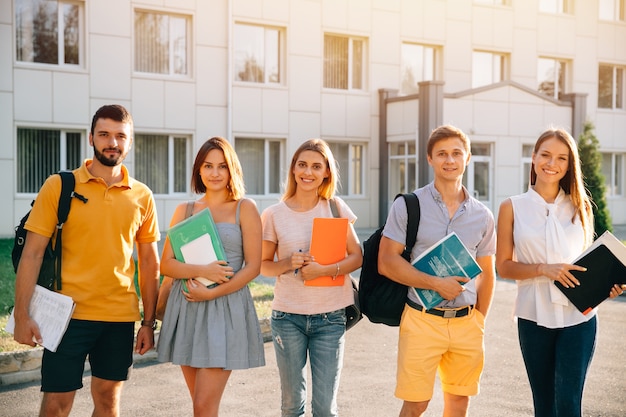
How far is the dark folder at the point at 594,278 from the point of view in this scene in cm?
397

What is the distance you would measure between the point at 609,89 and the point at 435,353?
26303mm

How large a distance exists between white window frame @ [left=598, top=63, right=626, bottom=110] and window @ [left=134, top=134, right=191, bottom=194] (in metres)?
16.4

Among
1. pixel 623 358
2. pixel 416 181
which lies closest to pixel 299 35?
pixel 416 181

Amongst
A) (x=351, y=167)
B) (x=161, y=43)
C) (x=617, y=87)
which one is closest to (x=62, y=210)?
(x=161, y=43)

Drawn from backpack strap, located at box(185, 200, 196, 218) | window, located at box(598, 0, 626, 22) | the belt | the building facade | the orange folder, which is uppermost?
window, located at box(598, 0, 626, 22)

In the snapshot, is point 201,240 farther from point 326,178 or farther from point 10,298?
point 10,298

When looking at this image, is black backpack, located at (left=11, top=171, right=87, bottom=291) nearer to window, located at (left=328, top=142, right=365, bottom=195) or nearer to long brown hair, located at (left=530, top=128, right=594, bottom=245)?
long brown hair, located at (left=530, top=128, right=594, bottom=245)

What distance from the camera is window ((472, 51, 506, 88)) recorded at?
24500 millimetres

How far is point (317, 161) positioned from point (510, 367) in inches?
147

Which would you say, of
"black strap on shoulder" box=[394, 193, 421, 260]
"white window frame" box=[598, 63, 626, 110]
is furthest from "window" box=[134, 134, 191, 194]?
"black strap on shoulder" box=[394, 193, 421, 260]

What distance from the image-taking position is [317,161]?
13.9ft

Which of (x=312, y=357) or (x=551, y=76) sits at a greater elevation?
(x=551, y=76)

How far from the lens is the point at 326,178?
14.2 ft

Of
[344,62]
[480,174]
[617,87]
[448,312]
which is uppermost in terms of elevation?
[344,62]
